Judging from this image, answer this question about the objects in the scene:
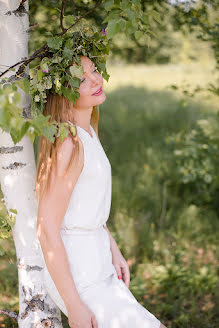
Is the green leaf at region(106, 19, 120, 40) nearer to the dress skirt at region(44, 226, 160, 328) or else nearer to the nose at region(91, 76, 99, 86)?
the nose at region(91, 76, 99, 86)

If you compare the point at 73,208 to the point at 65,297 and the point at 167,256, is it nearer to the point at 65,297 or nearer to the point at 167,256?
the point at 65,297

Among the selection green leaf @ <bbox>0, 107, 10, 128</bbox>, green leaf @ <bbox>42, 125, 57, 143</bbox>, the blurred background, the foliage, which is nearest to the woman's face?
the blurred background

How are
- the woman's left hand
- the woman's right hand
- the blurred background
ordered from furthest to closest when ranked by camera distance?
the blurred background → the woman's left hand → the woman's right hand

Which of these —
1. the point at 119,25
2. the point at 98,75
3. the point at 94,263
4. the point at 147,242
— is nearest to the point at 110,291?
the point at 94,263

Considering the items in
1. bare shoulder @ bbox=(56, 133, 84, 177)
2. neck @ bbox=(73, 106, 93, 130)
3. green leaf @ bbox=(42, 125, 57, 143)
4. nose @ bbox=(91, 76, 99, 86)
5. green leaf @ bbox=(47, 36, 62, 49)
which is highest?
green leaf @ bbox=(47, 36, 62, 49)

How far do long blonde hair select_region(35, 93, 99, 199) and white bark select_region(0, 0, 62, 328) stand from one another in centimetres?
9

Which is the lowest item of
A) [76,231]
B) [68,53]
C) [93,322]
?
[93,322]

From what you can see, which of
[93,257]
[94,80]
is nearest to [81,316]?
[93,257]

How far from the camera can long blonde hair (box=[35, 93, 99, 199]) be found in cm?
159

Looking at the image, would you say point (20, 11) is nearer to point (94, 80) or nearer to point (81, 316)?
point (94, 80)

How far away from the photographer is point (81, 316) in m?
1.57

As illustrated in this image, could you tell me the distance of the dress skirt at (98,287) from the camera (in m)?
1.61

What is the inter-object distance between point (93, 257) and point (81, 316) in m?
0.25

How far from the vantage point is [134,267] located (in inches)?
134
